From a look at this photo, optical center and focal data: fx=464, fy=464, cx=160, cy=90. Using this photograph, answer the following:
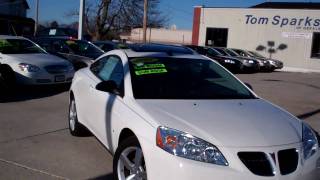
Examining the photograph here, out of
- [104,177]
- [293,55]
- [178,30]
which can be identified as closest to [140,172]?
[104,177]

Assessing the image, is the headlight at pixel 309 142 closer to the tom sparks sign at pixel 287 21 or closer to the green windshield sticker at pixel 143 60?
the green windshield sticker at pixel 143 60

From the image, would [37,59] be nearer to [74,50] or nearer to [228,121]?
[74,50]

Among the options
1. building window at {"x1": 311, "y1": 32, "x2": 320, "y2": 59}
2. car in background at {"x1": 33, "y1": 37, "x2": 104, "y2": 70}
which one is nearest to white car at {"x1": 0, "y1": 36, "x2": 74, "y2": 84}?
car in background at {"x1": 33, "y1": 37, "x2": 104, "y2": 70}

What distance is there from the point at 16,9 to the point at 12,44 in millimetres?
45840

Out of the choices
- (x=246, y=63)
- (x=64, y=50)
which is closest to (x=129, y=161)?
(x=64, y=50)

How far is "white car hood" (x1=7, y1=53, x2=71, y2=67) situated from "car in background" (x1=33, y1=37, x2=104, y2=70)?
273 cm

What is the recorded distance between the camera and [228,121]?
13.9 feet

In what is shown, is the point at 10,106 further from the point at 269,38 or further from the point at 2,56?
the point at 269,38

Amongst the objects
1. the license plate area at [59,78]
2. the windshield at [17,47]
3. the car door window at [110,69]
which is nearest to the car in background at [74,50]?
the windshield at [17,47]

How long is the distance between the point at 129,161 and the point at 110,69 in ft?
5.76

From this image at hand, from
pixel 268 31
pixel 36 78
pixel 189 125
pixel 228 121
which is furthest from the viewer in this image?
pixel 268 31

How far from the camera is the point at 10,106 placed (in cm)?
955

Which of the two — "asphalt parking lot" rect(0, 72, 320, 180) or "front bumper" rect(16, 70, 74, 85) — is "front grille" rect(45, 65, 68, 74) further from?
"asphalt parking lot" rect(0, 72, 320, 180)

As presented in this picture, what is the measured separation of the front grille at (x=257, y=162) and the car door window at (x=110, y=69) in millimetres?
1776
